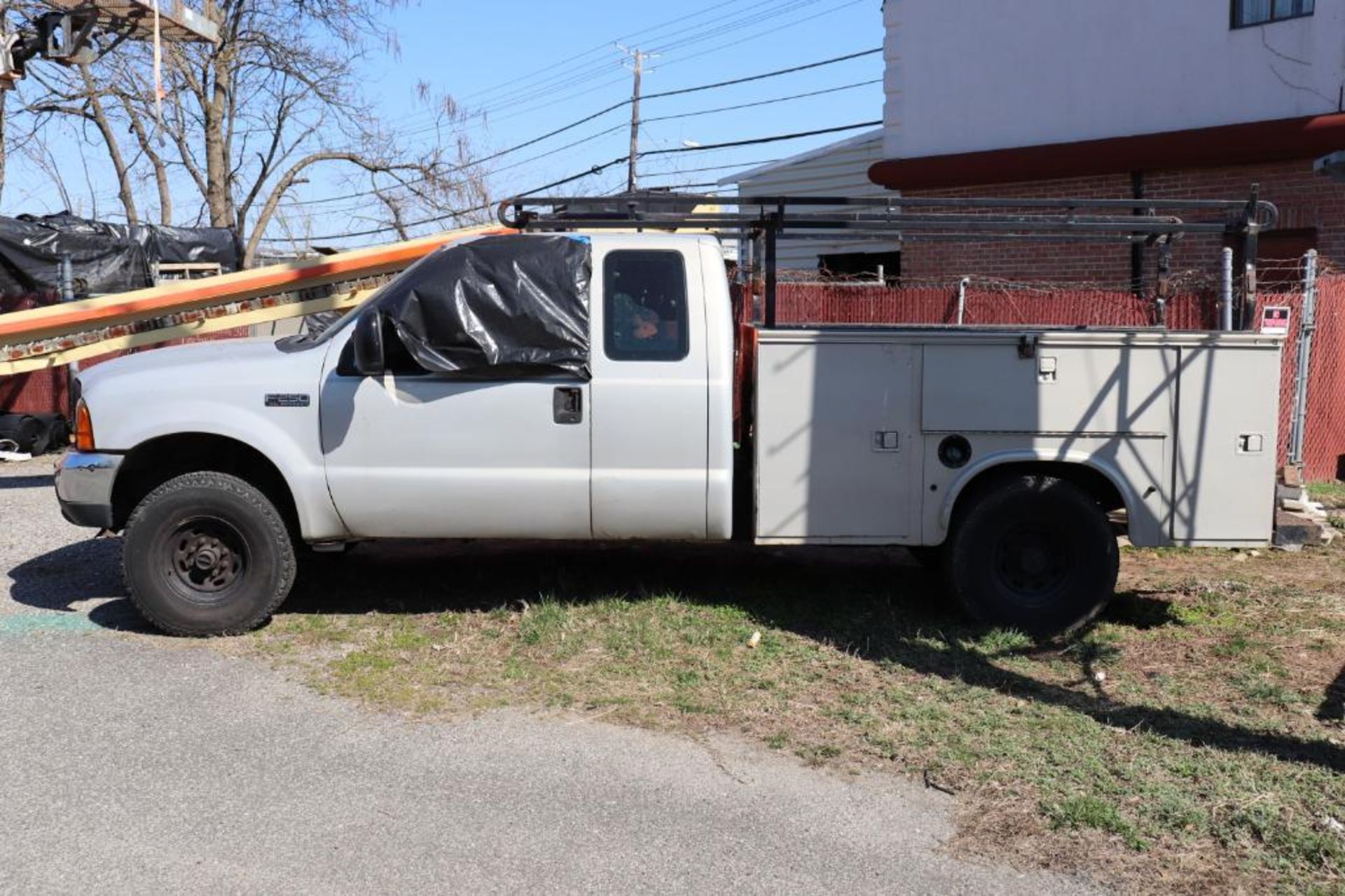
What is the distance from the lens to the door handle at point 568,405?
19.2 feet

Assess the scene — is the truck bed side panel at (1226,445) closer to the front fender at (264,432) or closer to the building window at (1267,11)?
the front fender at (264,432)

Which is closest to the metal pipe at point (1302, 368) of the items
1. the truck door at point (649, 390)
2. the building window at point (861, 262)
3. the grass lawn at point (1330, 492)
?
the grass lawn at point (1330, 492)

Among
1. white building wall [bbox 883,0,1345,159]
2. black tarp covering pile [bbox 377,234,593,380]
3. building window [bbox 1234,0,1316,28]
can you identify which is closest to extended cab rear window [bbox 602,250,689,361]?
black tarp covering pile [bbox 377,234,593,380]

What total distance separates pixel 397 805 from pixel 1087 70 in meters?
12.7

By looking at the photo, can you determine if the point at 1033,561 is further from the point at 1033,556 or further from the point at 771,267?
the point at 771,267

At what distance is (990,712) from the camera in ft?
16.3

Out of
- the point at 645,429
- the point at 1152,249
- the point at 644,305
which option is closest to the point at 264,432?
the point at 645,429

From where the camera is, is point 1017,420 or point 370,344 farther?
point 1017,420

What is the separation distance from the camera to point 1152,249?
14.0m

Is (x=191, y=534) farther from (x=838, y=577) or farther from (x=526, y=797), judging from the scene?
(x=838, y=577)

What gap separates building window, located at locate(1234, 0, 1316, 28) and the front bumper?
12262 mm

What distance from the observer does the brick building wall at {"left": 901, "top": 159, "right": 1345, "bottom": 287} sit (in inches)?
480

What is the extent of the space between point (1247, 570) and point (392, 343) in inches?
228

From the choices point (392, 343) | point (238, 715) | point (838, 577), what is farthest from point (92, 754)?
point (838, 577)
